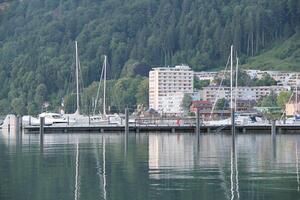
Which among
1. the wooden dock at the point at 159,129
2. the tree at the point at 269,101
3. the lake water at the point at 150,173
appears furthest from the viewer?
the tree at the point at 269,101

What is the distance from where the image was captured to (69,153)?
56.5 m

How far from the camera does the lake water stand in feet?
114

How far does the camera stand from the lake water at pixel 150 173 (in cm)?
3472

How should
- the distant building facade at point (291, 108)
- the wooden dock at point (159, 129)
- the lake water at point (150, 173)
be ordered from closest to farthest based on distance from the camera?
the lake water at point (150, 173) < the wooden dock at point (159, 129) < the distant building facade at point (291, 108)

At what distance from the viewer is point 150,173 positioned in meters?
41.8

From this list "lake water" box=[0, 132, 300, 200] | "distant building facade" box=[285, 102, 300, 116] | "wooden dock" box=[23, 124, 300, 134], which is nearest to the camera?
"lake water" box=[0, 132, 300, 200]

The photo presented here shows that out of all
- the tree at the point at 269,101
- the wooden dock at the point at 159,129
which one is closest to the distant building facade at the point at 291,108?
the tree at the point at 269,101

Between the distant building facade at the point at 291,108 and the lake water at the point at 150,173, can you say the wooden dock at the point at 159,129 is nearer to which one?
the lake water at the point at 150,173

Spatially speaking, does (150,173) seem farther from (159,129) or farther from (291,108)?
(291,108)

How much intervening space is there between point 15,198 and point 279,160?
19.9 m

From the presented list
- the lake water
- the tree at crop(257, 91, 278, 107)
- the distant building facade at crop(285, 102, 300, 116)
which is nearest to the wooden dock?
the lake water

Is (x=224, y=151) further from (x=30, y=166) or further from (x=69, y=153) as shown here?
(x=30, y=166)

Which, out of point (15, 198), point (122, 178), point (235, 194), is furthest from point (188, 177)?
point (15, 198)

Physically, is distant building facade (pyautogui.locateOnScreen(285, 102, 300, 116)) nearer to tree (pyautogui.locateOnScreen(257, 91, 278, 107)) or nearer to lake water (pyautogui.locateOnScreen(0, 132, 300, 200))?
tree (pyautogui.locateOnScreen(257, 91, 278, 107))
